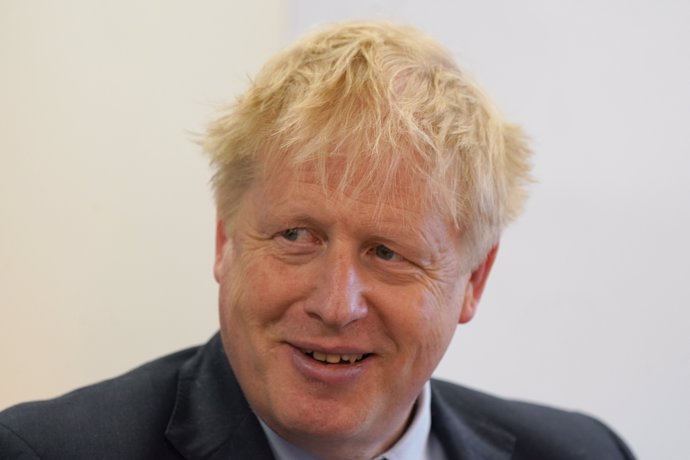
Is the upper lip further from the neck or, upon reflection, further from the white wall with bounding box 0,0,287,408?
the white wall with bounding box 0,0,287,408

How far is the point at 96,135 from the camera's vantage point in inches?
79.2

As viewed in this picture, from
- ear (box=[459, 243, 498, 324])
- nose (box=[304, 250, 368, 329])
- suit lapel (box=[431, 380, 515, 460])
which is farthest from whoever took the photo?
suit lapel (box=[431, 380, 515, 460])

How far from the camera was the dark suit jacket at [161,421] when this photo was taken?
5.04 feet

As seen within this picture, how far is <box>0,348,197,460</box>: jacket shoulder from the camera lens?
59.7 inches

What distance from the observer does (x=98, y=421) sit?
158 centimetres

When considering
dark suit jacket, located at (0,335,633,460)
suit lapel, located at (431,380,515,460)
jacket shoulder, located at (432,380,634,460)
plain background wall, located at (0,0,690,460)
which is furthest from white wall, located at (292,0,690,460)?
dark suit jacket, located at (0,335,633,460)

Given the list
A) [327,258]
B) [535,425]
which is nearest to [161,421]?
[327,258]

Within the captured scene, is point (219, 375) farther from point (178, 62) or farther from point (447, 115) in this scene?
point (178, 62)

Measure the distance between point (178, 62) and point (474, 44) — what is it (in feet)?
2.23

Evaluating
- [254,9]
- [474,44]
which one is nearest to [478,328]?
[474,44]

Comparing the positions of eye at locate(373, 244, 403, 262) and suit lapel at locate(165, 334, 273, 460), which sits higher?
eye at locate(373, 244, 403, 262)

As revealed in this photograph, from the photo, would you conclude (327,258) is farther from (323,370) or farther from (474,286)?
(474,286)

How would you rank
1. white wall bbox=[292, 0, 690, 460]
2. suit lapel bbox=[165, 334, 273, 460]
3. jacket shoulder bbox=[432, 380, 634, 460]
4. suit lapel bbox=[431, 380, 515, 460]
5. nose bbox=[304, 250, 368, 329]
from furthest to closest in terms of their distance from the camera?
white wall bbox=[292, 0, 690, 460]
jacket shoulder bbox=[432, 380, 634, 460]
suit lapel bbox=[431, 380, 515, 460]
suit lapel bbox=[165, 334, 273, 460]
nose bbox=[304, 250, 368, 329]

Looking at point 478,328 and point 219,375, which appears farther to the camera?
point 478,328
